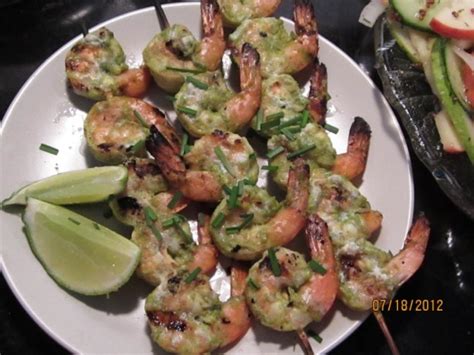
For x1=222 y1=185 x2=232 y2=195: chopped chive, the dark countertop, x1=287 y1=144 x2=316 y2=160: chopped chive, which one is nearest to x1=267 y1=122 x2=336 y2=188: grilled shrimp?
x1=287 y1=144 x2=316 y2=160: chopped chive

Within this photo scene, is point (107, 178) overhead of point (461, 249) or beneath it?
overhead

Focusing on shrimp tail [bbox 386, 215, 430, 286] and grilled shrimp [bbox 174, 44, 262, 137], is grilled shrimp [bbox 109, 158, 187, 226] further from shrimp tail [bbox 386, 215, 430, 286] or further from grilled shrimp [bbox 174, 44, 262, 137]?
shrimp tail [bbox 386, 215, 430, 286]

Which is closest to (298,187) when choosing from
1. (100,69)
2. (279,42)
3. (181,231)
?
(181,231)

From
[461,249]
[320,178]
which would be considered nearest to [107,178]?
[320,178]

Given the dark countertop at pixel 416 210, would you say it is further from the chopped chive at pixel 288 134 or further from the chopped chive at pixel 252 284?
the chopped chive at pixel 288 134

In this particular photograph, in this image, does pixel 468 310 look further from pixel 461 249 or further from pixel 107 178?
pixel 107 178
